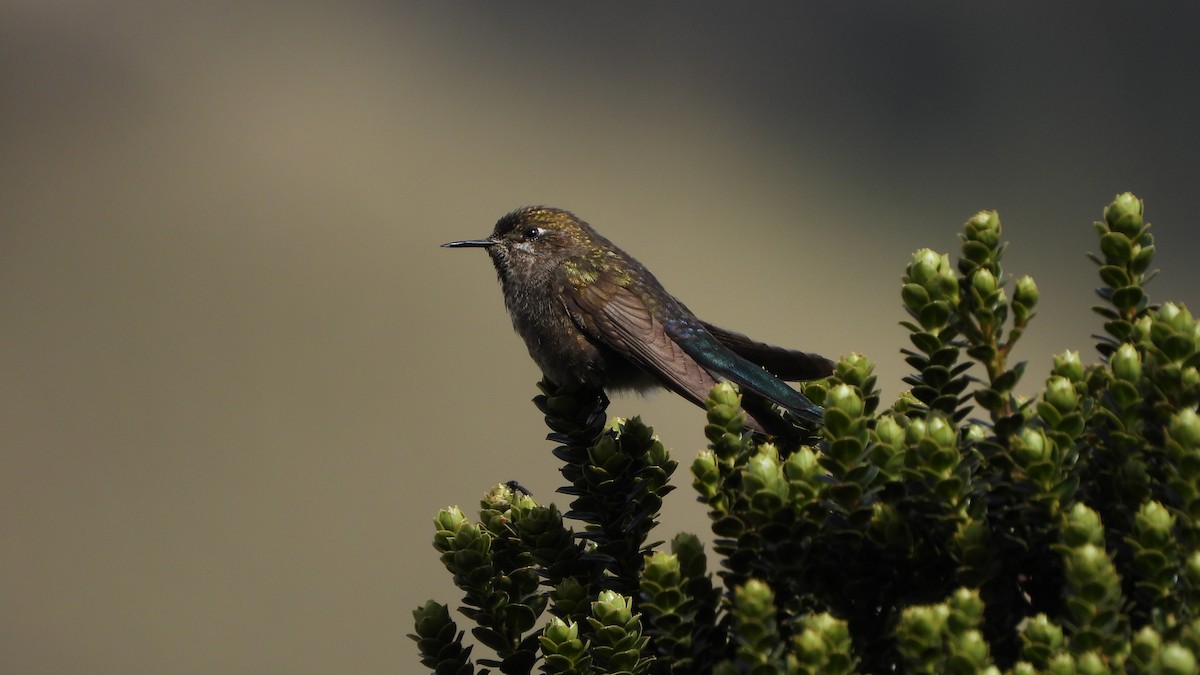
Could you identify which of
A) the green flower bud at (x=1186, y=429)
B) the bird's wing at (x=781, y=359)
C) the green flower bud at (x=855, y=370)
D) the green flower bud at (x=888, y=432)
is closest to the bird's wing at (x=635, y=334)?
the bird's wing at (x=781, y=359)

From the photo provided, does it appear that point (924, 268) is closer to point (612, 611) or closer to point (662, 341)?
point (612, 611)

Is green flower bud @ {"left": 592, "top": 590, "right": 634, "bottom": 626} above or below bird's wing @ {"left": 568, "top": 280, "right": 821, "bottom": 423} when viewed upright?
below

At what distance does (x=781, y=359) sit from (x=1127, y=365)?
186cm

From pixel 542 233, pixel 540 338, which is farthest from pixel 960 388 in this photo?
pixel 542 233

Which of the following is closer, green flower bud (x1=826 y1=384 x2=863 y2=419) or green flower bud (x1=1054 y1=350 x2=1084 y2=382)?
green flower bud (x1=826 y1=384 x2=863 y2=419)

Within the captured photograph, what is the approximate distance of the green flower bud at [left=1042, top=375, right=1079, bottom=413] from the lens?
1.85 meters

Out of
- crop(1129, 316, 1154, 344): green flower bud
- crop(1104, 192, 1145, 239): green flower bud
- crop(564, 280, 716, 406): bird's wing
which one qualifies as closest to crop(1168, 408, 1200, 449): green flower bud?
crop(1129, 316, 1154, 344): green flower bud

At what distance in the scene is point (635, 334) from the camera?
4363 mm

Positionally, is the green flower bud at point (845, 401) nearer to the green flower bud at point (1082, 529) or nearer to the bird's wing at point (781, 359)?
the green flower bud at point (1082, 529)

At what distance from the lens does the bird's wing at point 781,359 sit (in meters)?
3.46

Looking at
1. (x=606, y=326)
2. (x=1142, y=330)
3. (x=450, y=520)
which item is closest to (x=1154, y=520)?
(x=1142, y=330)

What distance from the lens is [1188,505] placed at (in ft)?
5.51

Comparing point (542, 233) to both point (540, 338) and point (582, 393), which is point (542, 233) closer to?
point (540, 338)

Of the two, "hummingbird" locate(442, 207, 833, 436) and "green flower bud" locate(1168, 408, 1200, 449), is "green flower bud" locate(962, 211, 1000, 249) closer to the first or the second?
"green flower bud" locate(1168, 408, 1200, 449)
